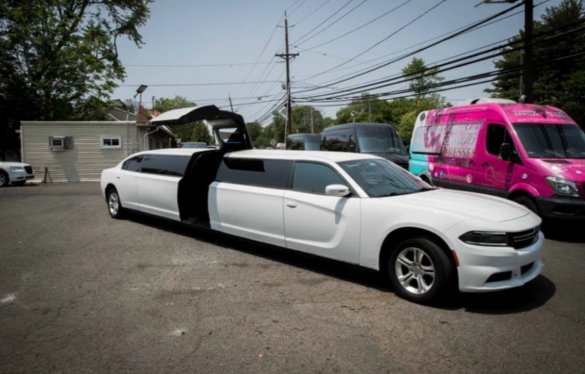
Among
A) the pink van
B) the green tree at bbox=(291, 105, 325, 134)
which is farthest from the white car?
the green tree at bbox=(291, 105, 325, 134)

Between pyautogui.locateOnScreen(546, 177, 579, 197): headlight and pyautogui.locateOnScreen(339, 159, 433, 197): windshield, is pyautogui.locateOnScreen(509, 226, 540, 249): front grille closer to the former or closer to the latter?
pyautogui.locateOnScreen(339, 159, 433, 197): windshield

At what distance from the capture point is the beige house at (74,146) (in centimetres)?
1969

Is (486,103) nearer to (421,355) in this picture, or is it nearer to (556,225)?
(556,225)

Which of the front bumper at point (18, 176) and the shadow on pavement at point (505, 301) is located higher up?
the front bumper at point (18, 176)

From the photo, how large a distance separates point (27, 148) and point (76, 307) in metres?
19.3

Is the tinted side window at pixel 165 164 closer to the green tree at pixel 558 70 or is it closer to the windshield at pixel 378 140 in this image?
the windshield at pixel 378 140

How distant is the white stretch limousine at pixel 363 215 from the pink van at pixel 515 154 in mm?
2802

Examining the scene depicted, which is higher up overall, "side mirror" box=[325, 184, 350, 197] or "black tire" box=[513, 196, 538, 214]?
"side mirror" box=[325, 184, 350, 197]

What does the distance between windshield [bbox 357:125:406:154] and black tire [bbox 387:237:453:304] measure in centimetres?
847

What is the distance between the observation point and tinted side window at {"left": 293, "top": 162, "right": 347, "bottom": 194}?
495cm

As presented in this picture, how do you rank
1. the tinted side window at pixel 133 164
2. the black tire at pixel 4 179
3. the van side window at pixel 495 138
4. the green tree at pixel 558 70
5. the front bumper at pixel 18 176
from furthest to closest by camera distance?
the green tree at pixel 558 70
the front bumper at pixel 18 176
the black tire at pixel 4 179
the tinted side window at pixel 133 164
the van side window at pixel 495 138

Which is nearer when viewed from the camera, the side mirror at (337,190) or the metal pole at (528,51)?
the side mirror at (337,190)

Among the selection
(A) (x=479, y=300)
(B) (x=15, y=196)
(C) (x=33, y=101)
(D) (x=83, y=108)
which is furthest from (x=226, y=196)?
(D) (x=83, y=108)

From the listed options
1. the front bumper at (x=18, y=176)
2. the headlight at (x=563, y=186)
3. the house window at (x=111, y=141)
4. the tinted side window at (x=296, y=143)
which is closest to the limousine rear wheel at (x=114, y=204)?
the headlight at (x=563, y=186)
